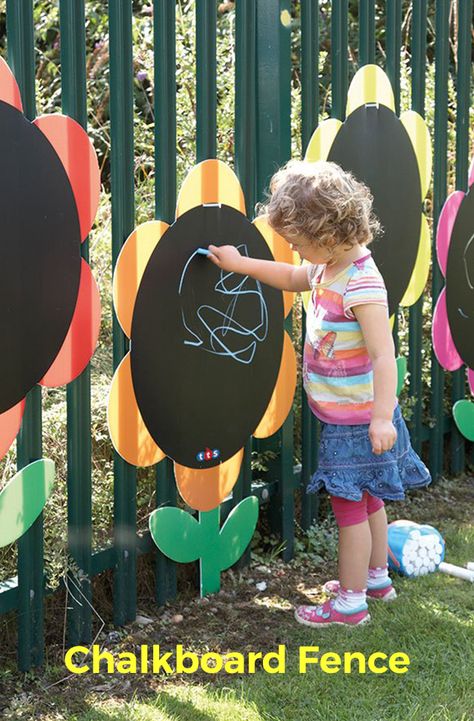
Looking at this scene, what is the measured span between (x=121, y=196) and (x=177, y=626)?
4.48ft

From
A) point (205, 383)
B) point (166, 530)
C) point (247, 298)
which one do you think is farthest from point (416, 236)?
point (166, 530)

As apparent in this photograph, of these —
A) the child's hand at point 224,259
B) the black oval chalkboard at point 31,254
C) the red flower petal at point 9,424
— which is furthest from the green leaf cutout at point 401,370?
the red flower petal at point 9,424

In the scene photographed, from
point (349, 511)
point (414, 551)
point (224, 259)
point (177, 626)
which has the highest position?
point (224, 259)

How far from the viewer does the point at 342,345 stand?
296 centimetres

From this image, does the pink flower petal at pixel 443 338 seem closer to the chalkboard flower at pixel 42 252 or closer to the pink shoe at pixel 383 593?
the pink shoe at pixel 383 593

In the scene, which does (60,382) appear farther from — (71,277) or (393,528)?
(393,528)

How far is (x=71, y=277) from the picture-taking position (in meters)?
2.71

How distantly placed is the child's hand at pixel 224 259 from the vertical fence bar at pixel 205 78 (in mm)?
303

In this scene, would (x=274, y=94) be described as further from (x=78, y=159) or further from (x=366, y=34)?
(x=78, y=159)

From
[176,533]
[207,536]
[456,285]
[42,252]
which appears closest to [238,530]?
[207,536]

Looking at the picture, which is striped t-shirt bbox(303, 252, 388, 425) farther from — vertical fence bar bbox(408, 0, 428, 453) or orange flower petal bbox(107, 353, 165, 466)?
vertical fence bar bbox(408, 0, 428, 453)

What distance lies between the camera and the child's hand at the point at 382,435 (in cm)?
283

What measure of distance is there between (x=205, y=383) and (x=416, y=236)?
1540 mm

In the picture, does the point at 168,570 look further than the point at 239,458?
No
